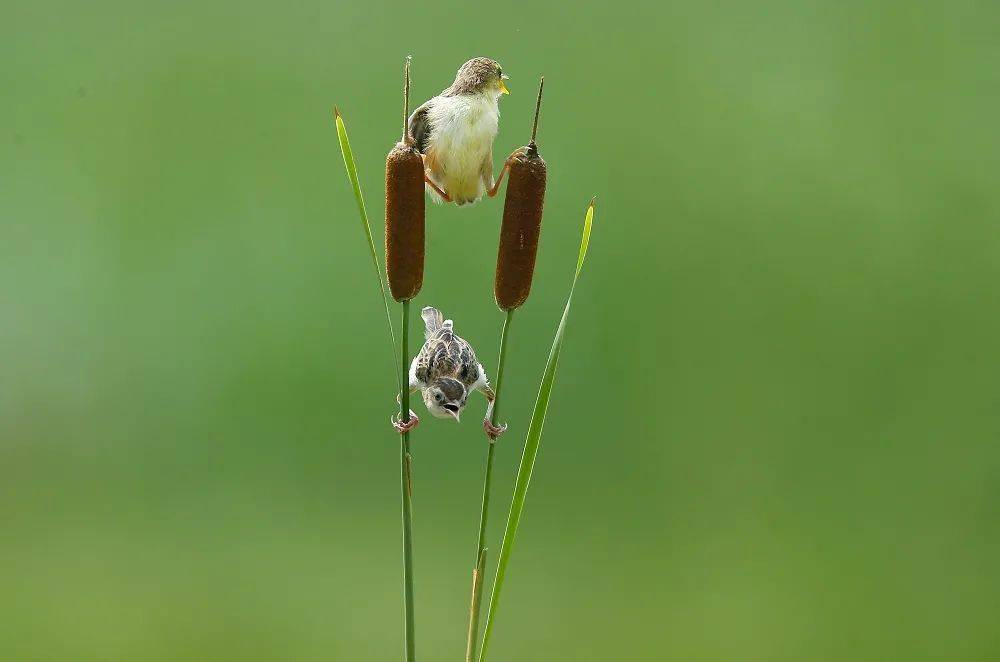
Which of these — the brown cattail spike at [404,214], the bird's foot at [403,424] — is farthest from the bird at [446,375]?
the brown cattail spike at [404,214]

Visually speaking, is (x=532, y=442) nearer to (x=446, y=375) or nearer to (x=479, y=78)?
(x=446, y=375)

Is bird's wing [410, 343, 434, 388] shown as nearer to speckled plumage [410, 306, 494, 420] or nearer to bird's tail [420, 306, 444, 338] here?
speckled plumage [410, 306, 494, 420]

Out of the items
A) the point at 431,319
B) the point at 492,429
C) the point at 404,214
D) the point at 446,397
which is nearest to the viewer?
the point at 404,214

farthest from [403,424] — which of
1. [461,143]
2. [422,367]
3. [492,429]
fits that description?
[461,143]

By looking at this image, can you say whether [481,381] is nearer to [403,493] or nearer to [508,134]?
[403,493]

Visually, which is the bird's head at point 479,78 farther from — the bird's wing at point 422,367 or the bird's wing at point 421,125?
the bird's wing at point 422,367

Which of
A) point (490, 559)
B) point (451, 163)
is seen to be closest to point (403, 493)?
point (451, 163)
